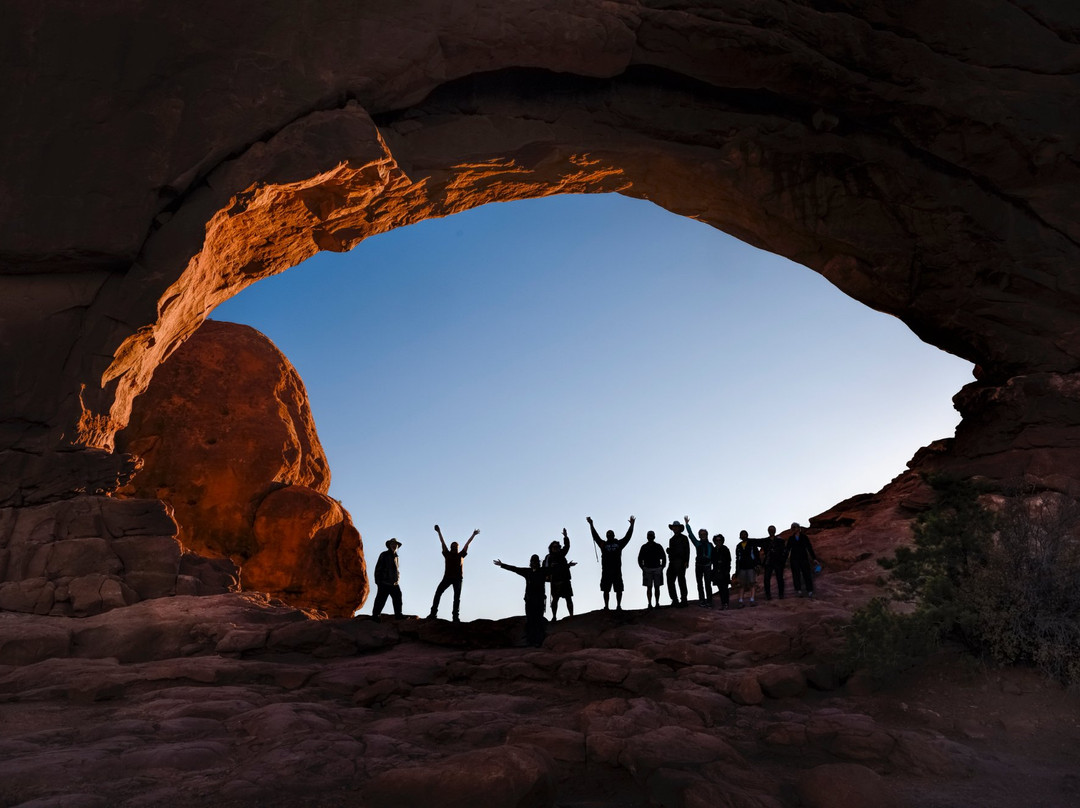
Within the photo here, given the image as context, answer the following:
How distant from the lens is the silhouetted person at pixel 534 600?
12.4m

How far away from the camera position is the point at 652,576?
47.2 ft

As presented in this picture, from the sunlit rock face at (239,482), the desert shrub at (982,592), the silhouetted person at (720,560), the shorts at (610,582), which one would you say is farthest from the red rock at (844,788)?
the sunlit rock face at (239,482)

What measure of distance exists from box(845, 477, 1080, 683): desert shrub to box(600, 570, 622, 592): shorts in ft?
17.2

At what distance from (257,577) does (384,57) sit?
15.8 metres

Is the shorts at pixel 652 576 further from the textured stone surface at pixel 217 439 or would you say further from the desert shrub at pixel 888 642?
the textured stone surface at pixel 217 439

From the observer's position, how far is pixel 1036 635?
794cm

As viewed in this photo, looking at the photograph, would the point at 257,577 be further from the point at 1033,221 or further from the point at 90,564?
the point at 1033,221

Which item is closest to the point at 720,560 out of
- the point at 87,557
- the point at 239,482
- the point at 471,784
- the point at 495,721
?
the point at 495,721

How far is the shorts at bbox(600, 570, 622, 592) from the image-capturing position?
1389cm

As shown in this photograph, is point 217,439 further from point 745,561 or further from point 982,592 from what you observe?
point 982,592

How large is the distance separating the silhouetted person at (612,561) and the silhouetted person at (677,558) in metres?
1.01

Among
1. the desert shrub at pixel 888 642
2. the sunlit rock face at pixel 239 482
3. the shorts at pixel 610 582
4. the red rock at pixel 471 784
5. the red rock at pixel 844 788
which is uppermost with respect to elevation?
the sunlit rock face at pixel 239 482

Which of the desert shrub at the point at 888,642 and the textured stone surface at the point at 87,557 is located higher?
the textured stone surface at the point at 87,557

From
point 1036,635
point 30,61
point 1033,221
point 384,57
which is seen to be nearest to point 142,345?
point 30,61
